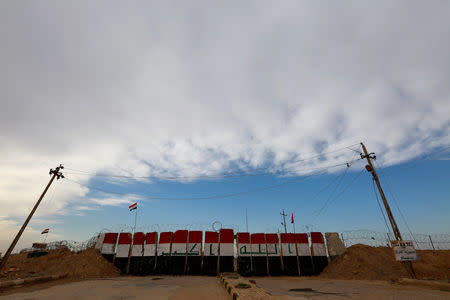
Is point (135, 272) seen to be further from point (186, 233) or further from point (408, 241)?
point (408, 241)

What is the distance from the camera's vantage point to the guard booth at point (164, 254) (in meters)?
20.9

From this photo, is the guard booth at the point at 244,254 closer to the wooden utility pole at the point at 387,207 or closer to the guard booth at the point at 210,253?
the guard booth at the point at 210,253

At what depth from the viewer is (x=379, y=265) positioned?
18062 mm


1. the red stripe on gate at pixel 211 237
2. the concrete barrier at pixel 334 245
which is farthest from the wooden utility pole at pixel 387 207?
the red stripe on gate at pixel 211 237

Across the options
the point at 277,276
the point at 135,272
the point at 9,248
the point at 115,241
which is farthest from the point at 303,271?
the point at 9,248

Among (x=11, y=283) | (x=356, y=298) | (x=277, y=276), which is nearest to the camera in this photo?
(x=356, y=298)

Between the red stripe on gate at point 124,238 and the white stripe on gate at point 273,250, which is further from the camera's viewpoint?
the red stripe on gate at point 124,238

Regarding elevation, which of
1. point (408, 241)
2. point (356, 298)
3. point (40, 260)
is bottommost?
point (356, 298)

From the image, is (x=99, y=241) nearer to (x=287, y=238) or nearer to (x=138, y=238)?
(x=138, y=238)

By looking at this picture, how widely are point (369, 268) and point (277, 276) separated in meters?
7.81

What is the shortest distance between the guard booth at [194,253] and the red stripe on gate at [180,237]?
0.50 m

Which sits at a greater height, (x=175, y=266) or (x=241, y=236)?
(x=241, y=236)

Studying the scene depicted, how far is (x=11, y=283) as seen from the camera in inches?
512

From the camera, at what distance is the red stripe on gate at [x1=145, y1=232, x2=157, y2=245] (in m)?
21.8
